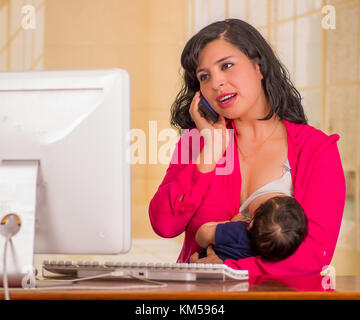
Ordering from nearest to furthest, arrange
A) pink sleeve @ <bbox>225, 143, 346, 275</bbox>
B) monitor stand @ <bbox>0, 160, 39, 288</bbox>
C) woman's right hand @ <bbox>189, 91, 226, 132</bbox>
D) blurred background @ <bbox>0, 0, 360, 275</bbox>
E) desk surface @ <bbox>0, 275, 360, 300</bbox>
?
desk surface @ <bbox>0, 275, 360, 300</bbox> < monitor stand @ <bbox>0, 160, 39, 288</bbox> < pink sleeve @ <bbox>225, 143, 346, 275</bbox> < woman's right hand @ <bbox>189, 91, 226, 132</bbox> < blurred background @ <bbox>0, 0, 360, 275</bbox>

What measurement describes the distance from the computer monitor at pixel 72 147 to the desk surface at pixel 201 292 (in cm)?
13

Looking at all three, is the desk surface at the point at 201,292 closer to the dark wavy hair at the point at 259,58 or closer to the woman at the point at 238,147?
the woman at the point at 238,147

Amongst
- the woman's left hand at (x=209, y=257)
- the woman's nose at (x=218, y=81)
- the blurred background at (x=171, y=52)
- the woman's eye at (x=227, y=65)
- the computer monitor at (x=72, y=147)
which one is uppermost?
the blurred background at (x=171, y=52)

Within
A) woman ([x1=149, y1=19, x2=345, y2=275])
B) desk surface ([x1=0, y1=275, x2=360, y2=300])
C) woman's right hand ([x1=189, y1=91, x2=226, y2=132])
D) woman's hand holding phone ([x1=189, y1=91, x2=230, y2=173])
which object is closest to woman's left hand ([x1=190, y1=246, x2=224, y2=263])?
woman ([x1=149, y1=19, x2=345, y2=275])

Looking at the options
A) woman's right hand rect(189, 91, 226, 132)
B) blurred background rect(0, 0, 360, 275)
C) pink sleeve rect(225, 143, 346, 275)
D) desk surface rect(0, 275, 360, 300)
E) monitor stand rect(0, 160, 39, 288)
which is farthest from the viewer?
blurred background rect(0, 0, 360, 275)

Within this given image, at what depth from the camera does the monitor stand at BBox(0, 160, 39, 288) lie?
1.07 meters

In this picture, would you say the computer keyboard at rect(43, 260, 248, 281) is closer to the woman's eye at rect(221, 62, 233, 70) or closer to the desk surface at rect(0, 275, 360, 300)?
the desk surface at rect(0, 275, 360, 300)

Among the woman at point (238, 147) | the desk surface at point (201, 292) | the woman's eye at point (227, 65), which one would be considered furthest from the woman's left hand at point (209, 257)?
the woman's eye at point (227, 65)

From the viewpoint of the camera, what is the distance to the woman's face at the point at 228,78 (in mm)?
1909

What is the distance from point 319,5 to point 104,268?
2215 millimetres

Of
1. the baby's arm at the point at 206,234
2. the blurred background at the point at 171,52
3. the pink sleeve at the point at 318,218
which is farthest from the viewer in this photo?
the blurred background at the point at 171,52

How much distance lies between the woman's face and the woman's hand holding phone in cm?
5
